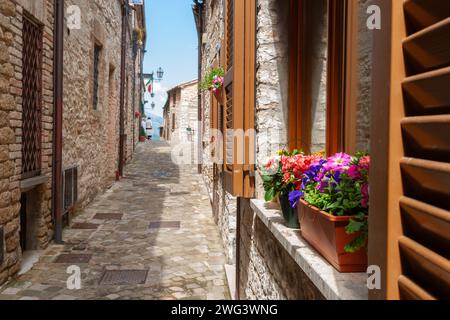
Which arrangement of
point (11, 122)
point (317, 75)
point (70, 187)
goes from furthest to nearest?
point (70, 187) → point (11, 122) → point (317, 75)

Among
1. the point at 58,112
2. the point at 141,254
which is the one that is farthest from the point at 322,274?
the point at 58,112

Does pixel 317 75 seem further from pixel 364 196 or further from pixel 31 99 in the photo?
pixel 31 99

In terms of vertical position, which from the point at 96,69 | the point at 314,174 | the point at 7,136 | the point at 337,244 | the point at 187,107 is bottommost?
the point at 337,244

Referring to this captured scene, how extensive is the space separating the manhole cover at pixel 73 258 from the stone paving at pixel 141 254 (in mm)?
44

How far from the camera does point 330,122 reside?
2.24m

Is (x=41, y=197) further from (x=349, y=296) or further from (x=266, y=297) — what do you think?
(x=349, y=296)

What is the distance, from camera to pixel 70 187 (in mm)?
6629

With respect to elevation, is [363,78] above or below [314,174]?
above

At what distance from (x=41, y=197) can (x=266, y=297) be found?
395cm

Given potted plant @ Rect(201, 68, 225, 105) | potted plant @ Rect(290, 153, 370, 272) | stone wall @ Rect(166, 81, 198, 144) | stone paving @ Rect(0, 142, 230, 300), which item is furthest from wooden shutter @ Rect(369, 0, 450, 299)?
stone wall @ Rect(166, 81, 198, 144)

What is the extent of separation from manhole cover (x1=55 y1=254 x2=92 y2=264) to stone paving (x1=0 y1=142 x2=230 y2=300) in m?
0.04

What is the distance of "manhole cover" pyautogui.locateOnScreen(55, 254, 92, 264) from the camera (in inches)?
201

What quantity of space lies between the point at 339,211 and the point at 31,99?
473 cm

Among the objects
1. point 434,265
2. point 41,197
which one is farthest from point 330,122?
point 41,197
